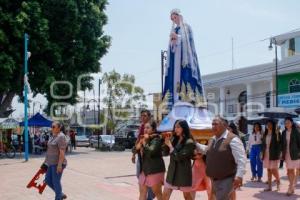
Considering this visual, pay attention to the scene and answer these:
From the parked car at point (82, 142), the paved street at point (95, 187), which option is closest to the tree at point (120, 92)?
the parked car at point (82, 142)

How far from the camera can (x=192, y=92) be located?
12.8 metres

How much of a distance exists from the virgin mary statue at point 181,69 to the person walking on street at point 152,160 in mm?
5058

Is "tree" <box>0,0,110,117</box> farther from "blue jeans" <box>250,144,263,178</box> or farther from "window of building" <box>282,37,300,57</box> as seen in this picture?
"window of building" <box>282,37,300,57</box>

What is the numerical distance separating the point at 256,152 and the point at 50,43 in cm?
1662

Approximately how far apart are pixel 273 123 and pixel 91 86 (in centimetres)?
2052

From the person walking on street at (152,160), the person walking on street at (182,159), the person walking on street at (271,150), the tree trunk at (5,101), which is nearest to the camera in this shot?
the person walking on street at (182,159)

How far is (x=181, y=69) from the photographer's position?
1298 cm

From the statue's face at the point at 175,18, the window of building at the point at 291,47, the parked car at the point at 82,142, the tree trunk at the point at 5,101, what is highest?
the window of building at the point at 291,47

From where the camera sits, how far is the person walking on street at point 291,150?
10.3 meters

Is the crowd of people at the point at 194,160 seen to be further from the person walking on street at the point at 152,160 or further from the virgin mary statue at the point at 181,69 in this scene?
the virgin mary statue at the point at 181,69

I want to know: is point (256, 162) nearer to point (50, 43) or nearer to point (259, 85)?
point (50, 43)

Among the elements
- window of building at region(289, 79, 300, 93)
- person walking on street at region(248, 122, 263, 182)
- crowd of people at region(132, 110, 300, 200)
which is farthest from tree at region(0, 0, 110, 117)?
crowd of people at region(132, 110, 300, 200)

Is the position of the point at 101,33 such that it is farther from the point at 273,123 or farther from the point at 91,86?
the point at 273,123

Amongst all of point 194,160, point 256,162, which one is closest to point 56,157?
point 194,160
